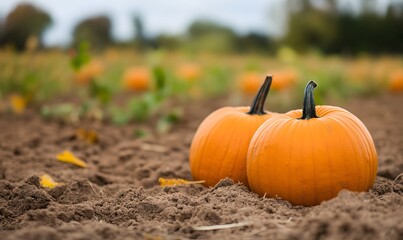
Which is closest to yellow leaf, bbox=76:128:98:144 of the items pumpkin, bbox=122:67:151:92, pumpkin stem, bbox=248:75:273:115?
pumpkin stem, bbox=248:75:273:115

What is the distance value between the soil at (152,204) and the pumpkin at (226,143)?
15 centimetres

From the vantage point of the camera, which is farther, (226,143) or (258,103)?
(258,103)

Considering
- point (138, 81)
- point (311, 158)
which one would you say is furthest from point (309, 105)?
point (138, 81)

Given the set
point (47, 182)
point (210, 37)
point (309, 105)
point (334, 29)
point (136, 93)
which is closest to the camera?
point (309, 105)

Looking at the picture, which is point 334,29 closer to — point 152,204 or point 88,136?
point 88,136

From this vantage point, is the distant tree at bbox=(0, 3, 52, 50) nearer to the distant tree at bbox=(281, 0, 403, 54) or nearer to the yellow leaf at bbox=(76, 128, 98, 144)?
the yellow leaf at bbox=(76, 128, 98, 144)

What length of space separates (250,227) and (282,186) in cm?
58

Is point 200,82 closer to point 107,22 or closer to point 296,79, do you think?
point 296,79

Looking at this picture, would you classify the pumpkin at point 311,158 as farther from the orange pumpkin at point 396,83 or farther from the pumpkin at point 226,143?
the orange pumpkin at point 396,83

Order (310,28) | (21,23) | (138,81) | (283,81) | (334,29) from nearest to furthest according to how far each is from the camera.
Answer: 1. (283,81)
2. (138,81)
3. (21,23)
4. (334,29)
5. (310,28)

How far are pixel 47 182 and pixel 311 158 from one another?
5.60 ft

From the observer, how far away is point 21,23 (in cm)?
1339

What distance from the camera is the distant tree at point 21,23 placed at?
12750 mm

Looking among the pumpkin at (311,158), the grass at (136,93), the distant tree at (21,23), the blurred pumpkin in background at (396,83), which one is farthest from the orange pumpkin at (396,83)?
the pumpkin at (311,158)
